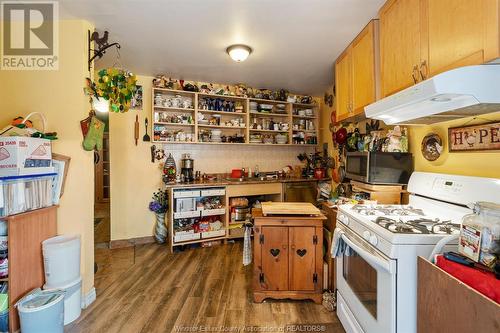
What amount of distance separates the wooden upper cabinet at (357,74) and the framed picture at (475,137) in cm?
61

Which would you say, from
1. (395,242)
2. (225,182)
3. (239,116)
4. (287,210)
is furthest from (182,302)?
(239,116)

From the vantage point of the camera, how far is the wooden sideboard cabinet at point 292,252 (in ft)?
5.96

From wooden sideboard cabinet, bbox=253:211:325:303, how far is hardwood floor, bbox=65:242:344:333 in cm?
18

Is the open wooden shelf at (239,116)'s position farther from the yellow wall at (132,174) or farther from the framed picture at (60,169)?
the framed picture at (60,169)

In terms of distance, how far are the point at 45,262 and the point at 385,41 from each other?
2.98 metres

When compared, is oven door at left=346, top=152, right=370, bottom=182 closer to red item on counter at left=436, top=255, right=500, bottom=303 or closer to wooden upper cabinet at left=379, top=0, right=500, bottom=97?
wooden upper cabinet at left=379, top=0, right=500, bottom=97

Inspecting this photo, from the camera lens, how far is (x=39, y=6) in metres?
1.66

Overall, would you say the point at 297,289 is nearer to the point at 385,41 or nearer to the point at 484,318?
the point at 484,318

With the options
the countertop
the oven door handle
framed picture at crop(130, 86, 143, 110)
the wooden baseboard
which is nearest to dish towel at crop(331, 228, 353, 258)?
the oven door handle

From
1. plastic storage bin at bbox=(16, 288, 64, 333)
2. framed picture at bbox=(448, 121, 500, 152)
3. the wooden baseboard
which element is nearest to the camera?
framed picture at bbox=(448, 121, 500, 152)

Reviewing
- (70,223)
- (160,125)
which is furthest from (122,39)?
(70,223)

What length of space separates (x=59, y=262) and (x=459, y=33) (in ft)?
9.16

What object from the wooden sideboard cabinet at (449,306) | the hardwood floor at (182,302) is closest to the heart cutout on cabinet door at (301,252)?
the hardwood floor at (182,302)

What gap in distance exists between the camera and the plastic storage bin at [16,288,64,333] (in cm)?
134
